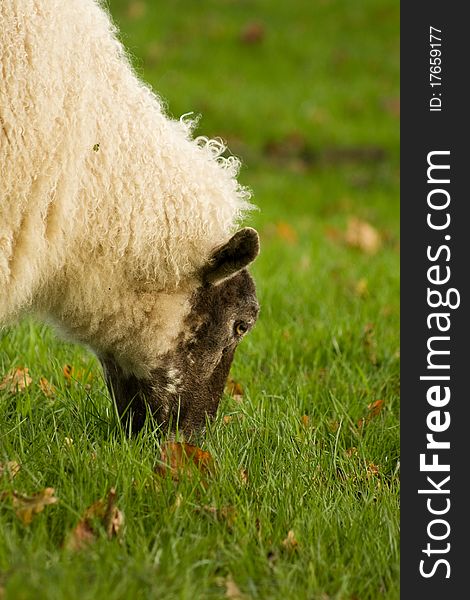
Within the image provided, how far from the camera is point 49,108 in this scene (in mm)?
3189

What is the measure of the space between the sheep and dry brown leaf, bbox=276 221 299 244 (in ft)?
15.3

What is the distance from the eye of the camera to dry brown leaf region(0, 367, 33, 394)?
4.13 meters

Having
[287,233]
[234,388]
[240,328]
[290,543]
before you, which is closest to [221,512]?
[290,543]

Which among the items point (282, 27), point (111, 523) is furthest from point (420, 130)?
point (282, 27)

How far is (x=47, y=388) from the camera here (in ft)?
13.8

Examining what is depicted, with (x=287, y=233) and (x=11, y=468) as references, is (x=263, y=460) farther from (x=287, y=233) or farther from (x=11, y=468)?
(x=287, y=233)

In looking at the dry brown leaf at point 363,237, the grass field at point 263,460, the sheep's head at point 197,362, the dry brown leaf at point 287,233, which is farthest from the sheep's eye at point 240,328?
the dry brown leaf at point 363,237

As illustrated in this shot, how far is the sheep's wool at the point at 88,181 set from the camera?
318cm

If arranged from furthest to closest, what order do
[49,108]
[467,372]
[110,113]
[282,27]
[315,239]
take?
[282,27] < [315,239] < [467,372] < [110,113] < [49,108]

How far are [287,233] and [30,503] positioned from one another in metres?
5.85

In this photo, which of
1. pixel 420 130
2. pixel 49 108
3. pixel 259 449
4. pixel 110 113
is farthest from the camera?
pixel 420 130

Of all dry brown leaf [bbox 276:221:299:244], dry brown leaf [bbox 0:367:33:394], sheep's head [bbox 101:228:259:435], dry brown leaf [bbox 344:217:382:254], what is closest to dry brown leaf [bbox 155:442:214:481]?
sheep's head [bbox 101:228:259:435]

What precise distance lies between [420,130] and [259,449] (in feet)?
7.10

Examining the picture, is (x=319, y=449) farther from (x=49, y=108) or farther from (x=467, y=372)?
(x=49, y=108)
